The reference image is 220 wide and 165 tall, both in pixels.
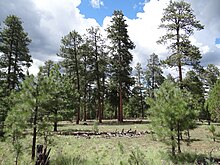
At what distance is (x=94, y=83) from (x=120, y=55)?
25.3 feet

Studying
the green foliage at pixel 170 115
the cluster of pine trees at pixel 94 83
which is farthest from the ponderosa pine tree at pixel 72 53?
the green foliage at pixel 170 115

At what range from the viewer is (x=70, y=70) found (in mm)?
36188

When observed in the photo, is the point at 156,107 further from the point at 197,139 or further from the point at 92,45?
the point at 92,45

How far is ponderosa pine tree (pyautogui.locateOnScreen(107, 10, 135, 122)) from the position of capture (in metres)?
32.5

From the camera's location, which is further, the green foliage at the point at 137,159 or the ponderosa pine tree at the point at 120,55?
the ponderosa pine tree at the point at 120,55

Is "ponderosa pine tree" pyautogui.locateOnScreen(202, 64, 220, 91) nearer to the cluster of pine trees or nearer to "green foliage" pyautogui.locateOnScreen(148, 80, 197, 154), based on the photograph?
the cluster of pine trees

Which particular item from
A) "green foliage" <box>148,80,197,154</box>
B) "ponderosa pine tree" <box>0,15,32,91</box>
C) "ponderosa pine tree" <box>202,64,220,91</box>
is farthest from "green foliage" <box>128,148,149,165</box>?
"ponderosa pine tree" <box>202,64,220,91</box>

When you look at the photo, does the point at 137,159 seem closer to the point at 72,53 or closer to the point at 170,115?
the point at 170,115

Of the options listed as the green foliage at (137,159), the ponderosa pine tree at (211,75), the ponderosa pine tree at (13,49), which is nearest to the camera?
the green foliage at (137,159)

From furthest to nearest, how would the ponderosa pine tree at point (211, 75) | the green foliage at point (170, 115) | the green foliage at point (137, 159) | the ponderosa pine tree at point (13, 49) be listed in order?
the ponderosa pine tree at point (211, 75) < the ponderosa pine tree at point (13, 49) < the green foliage at point (170, 115) < the green foliage at point (137, 159)

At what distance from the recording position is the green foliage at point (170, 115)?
11258mm

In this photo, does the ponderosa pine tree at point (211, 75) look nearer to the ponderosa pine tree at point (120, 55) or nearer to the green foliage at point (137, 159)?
the ponderosa pine tree at point (120, 55)

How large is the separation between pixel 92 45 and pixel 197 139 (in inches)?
881

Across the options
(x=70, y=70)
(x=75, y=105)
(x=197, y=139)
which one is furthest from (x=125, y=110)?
(x=197, y=139)
